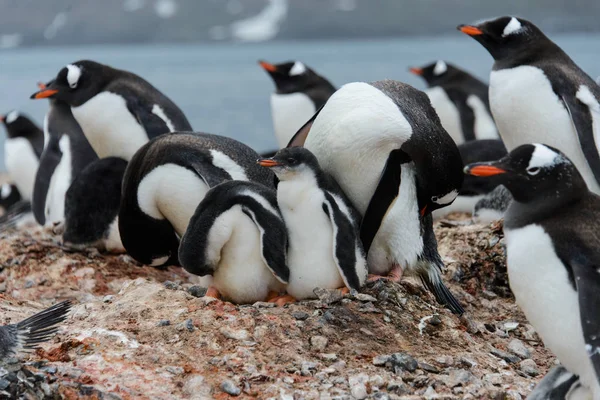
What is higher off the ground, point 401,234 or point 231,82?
point 401,234

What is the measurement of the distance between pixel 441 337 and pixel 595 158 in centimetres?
168

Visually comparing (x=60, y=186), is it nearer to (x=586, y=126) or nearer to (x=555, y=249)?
(x=586, y=126)

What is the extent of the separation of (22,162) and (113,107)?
12.2 feet

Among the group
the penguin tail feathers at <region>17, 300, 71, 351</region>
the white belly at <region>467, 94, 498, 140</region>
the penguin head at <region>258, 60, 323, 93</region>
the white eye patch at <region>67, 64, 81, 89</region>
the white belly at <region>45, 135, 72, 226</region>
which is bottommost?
the white belly at <region>467, 94, 498, 140</region>

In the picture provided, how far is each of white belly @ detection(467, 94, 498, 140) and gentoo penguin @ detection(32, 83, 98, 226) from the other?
373 centimetres

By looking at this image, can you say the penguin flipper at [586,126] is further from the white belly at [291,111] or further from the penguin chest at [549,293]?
the white belly at [291,111]

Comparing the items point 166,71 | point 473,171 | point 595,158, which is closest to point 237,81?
point 166,71

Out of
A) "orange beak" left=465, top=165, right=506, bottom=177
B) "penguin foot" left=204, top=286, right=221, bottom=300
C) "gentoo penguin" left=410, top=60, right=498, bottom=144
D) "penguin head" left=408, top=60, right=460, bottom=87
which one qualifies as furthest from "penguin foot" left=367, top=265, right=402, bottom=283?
"penguin head" left=408, top=60, right=460, bottom=87

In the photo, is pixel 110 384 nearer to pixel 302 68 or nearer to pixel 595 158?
pixel 595 158

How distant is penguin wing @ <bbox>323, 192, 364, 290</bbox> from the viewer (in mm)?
3492

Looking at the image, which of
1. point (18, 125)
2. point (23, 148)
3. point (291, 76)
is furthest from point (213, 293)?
point (18, 125)

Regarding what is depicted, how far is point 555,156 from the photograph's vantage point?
2.94 m

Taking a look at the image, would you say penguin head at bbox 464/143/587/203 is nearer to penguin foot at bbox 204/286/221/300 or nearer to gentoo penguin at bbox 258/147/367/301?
gentoo penguin at bbox 258/147/367/301

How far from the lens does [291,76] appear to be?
8.35 metres
